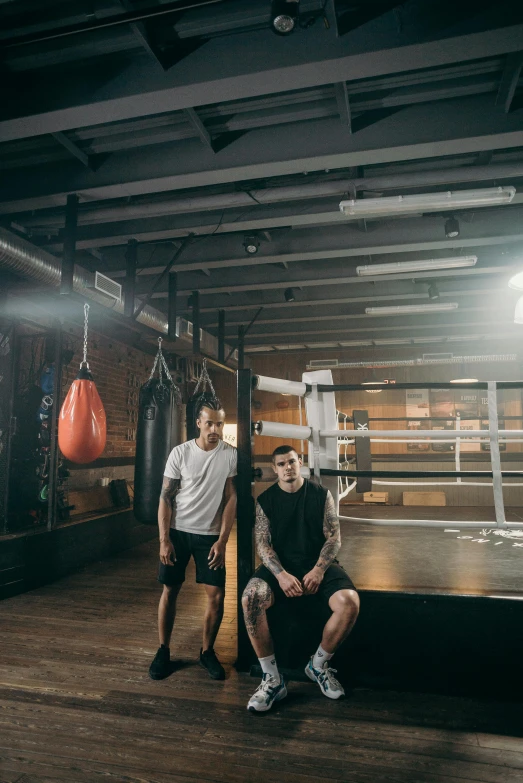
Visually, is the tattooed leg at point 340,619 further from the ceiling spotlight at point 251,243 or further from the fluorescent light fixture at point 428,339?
the fluorescent light fixture at point 428,339

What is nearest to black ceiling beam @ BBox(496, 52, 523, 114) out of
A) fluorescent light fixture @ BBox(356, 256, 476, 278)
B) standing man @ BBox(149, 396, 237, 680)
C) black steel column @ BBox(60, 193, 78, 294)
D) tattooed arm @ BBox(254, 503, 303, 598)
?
fluorescent light fixture @ BBox(356, 256, 476, 278)

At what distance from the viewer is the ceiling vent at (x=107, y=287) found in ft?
14.6

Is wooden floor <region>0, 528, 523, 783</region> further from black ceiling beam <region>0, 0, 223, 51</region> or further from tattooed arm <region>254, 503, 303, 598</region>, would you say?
black ceiling beam <region>0, 0, 223, 51</region>

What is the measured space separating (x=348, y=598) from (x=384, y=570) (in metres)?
0.53

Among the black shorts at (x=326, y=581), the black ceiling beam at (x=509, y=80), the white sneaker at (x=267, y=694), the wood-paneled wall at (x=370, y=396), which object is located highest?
the black ceiling beam at (x=509, y=80)

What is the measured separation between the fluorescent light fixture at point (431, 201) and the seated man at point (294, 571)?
203 centimetres

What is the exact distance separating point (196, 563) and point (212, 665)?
1.83ft

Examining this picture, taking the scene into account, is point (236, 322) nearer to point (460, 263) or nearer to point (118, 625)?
point (460, 263)

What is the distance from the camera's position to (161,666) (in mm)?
2725

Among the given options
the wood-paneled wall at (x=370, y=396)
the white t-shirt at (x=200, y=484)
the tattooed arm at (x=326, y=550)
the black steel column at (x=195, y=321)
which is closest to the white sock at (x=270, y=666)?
the tattooed arm at (x=326, y=550)

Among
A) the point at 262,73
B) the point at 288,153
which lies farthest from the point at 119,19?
the point at 288,153

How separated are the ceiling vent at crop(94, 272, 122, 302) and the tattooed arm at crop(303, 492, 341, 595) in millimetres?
2987

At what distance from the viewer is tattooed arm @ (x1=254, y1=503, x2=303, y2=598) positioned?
2.47 meters

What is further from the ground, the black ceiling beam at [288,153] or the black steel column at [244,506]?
the black ceiling beam at [288,153]
